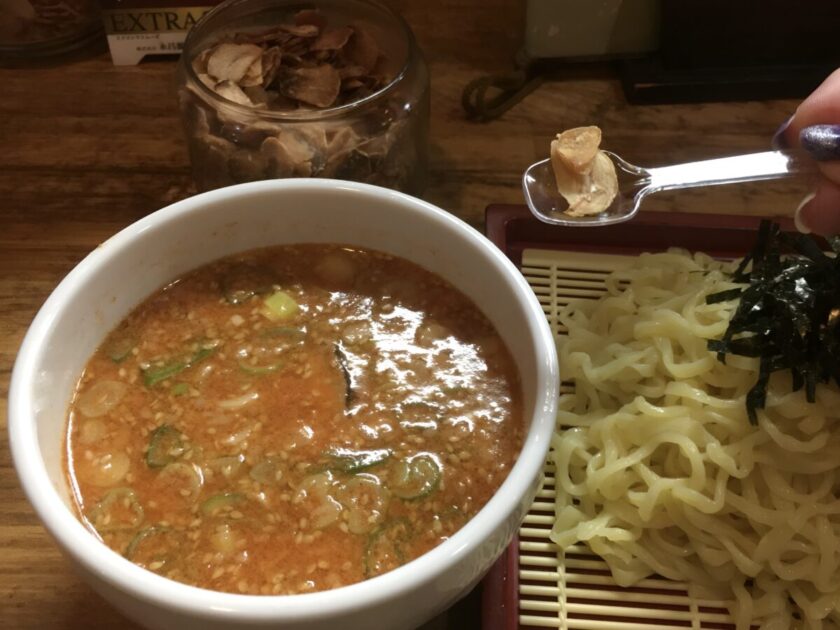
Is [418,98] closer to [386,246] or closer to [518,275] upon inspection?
[386,246]

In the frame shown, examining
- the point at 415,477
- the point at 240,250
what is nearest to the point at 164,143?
the point at 240,250

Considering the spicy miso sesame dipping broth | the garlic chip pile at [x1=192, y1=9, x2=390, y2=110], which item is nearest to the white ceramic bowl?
the spicy miso sesame dipping broth

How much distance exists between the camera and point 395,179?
4.86 ft

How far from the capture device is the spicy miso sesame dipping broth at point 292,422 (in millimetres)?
Answer: 902

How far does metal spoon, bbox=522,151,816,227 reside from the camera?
1104 mm

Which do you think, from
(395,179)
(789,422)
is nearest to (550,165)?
(395,179)

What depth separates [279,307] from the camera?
3.72 ft

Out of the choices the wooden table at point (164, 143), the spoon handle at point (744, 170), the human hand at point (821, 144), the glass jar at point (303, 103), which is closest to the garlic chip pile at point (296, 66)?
the glass jar at point (303, 103)

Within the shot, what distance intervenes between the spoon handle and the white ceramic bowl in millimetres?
288

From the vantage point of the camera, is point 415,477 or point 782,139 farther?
point 782,139

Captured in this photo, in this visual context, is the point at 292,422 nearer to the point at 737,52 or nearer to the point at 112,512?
the point at 112,512

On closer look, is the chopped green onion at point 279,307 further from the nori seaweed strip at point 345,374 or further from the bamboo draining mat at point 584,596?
the bamboo draining mat at point 584,596

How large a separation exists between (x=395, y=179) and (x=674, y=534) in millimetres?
735

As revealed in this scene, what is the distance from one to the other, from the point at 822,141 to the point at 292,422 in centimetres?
73
